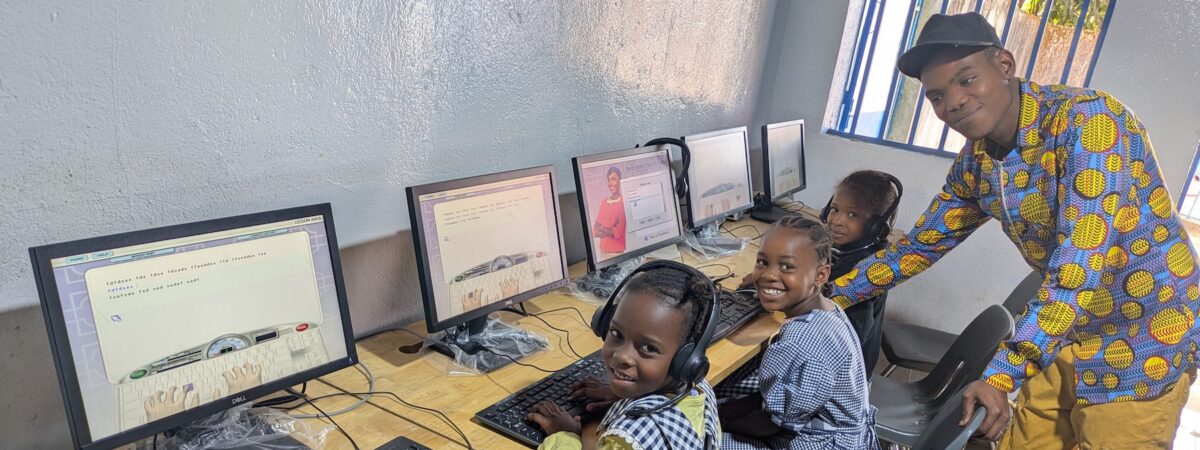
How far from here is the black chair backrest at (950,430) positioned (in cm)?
134

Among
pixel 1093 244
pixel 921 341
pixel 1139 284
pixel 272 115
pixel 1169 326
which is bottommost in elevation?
pixel 921 341

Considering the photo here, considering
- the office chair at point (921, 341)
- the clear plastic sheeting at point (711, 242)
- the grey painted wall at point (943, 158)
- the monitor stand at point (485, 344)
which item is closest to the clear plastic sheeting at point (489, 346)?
the monitor stand at point (485, 344)

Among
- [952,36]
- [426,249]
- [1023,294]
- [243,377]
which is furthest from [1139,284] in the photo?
[243,377]

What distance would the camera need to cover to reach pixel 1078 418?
171 cm

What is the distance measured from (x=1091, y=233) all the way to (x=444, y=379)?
54.1 inches

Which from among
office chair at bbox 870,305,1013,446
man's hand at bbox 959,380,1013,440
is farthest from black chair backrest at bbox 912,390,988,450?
office chair at bbox 870,305,1013,446

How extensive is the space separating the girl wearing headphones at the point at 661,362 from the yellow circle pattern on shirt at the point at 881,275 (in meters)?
0.96

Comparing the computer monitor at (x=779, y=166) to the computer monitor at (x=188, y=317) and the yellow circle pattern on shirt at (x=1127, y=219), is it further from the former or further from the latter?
the computer monitor at (x=188, y=317)

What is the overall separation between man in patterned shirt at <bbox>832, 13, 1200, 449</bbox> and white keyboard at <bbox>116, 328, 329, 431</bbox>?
1.32 m

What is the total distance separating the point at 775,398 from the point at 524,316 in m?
0.69

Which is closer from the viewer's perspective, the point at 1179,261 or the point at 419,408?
the point at 419,408

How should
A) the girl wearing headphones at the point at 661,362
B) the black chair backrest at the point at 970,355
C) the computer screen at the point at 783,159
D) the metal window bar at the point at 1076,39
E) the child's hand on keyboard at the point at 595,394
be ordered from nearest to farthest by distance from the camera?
the girl wearing headphones at the point at 661,362, the child's hand on keyboard at the point at 595,394, the black chair backrest at the point at 970,355, the metal window bar at the point at 1076,39, the computer screen at the point at 783,159

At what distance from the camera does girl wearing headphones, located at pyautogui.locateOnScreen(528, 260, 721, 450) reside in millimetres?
1062

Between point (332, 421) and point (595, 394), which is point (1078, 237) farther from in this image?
point (332, 421)
